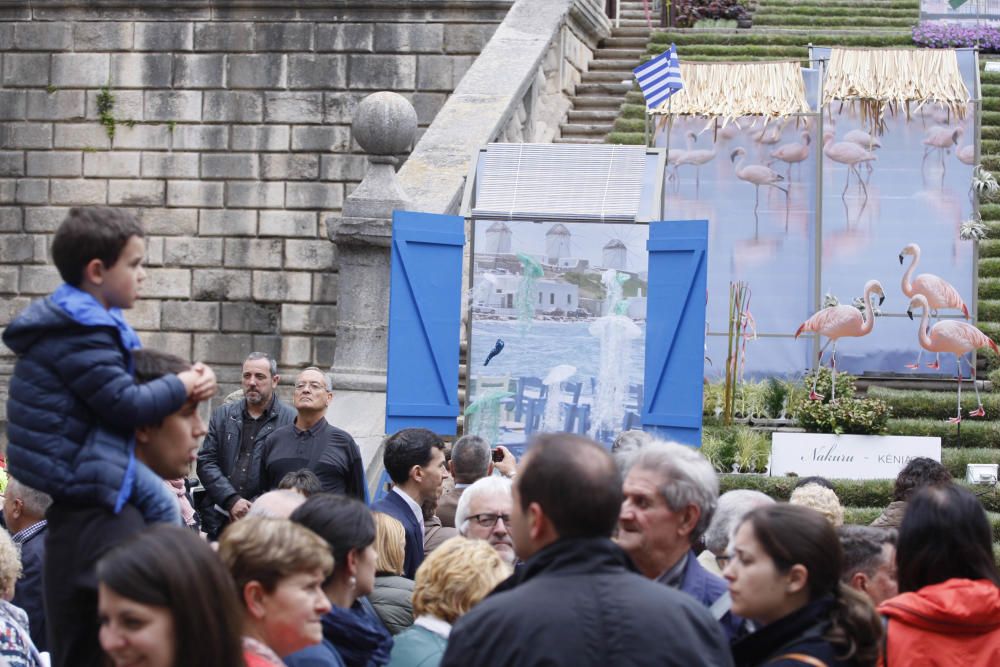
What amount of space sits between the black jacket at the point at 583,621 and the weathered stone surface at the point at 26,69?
1480cm

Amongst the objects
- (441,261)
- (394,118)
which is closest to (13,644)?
(441,261)

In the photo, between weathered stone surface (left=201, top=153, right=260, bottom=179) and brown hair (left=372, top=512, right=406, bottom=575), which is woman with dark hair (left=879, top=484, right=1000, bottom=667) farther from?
weathered stone surface (left=201, top=153, right=260, bottom=179)

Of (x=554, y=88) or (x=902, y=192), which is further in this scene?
(x=554, y=88)

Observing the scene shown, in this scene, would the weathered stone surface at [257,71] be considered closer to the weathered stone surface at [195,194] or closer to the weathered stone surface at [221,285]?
the weathered stone surface at [195,194]

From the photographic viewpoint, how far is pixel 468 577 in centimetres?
429

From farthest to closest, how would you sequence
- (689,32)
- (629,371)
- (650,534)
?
(689,32)
(629,371)
(650,534)

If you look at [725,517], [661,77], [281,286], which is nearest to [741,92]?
[661,77]

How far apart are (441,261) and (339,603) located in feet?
19.6

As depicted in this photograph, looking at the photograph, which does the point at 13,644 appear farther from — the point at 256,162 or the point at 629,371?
the point at 256,162

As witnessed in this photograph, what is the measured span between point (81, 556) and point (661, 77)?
9.20m

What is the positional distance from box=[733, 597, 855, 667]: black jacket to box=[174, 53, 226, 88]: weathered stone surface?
13603 millimetres

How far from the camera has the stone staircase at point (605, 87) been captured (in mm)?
14594

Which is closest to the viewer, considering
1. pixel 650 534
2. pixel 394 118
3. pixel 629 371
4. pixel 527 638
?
pixel 527 638

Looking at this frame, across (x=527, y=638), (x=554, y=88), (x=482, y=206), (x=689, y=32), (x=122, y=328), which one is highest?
(x=689, y=32)
